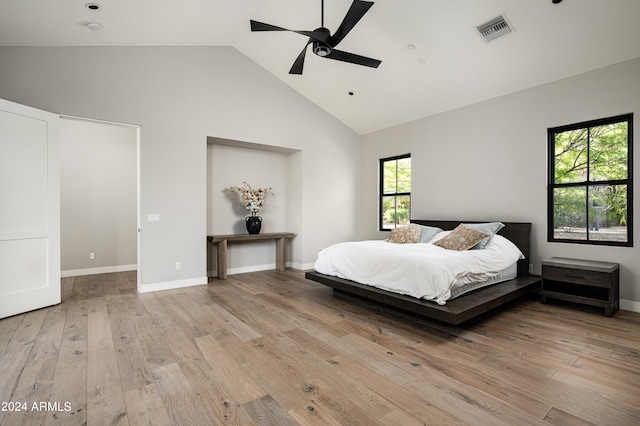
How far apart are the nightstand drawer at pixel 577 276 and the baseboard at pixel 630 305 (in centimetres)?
68

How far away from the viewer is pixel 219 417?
175 cm

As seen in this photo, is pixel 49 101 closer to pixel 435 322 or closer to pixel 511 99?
pixel 435 322

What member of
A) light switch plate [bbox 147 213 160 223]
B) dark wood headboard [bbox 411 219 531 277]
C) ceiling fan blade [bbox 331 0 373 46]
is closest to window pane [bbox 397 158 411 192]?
dark wood headboard [bbox 411 219 531 277]

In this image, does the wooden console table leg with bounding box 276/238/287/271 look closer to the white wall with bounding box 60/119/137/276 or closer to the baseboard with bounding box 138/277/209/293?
the baseboard with bounding box 138/277/209/293

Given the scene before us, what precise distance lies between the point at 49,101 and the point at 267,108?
9.87ft

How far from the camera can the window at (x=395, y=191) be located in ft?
20.5

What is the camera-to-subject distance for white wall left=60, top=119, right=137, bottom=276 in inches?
220

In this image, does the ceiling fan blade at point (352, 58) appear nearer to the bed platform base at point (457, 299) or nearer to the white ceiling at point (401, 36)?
the white ceiling at point (401, 36)

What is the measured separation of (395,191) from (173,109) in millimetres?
4242

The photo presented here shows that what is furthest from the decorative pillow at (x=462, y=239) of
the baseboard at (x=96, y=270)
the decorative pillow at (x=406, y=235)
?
the baseboard at (x=96, y=270)

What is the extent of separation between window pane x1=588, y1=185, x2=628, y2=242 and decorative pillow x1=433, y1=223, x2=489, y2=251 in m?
1.34

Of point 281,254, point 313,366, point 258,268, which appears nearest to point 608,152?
point 313,366

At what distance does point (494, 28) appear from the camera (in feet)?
12.0

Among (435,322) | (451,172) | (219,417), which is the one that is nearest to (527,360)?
(435,322)
